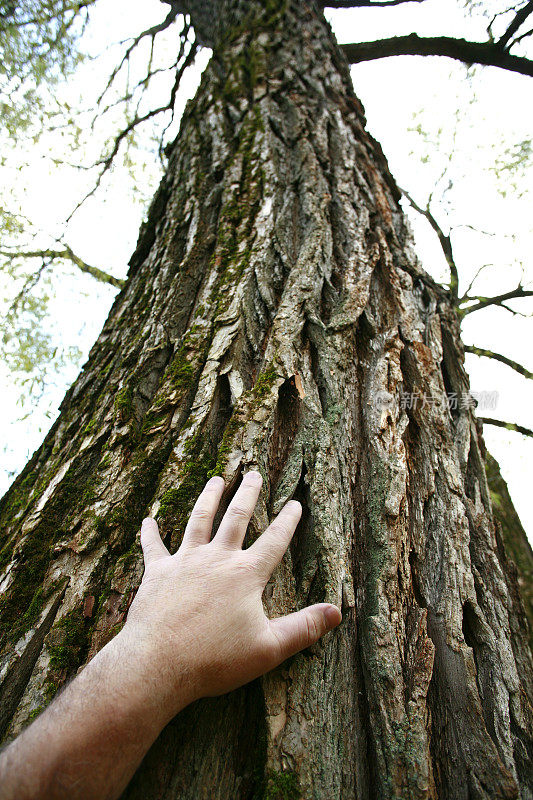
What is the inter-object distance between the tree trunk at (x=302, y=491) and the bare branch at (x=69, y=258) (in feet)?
10.1

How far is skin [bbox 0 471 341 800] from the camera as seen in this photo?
0.76 metres

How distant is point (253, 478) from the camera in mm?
1247

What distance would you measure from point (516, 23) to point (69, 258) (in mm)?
5494

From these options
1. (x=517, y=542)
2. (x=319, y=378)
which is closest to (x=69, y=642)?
(x=319, y=378)

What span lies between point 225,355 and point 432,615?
1179mm

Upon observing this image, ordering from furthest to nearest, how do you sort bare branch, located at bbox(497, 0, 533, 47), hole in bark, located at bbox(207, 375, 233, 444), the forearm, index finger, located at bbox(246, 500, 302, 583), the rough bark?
bare branch, located at bbox(497, 0, 533, 47)
the rough bark
hole in bark, located at bbox(207, 375, 233, 444)
index finger, located at bbox(246, 500, 302, 583)
the forearm

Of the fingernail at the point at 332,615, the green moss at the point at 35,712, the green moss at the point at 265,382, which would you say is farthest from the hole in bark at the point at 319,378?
the green moss at the point at 35,712

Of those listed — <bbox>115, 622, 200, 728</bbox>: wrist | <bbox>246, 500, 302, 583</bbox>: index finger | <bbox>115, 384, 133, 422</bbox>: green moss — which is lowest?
<bbox>115, 622, 200, 728</bbox>: wrist

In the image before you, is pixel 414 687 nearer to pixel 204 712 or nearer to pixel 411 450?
pixel 204 712

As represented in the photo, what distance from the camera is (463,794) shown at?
1024mm

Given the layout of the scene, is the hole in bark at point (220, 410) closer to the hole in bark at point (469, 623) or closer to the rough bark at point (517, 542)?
the hole in bark at point (469, 623)

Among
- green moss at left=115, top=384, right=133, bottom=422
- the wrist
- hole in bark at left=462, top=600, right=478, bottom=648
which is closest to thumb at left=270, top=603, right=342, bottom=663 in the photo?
the wrist

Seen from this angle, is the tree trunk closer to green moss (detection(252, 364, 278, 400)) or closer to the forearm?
green moss (detection(252, 364, 278, 400))

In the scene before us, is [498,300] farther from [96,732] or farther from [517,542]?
[96,732]
